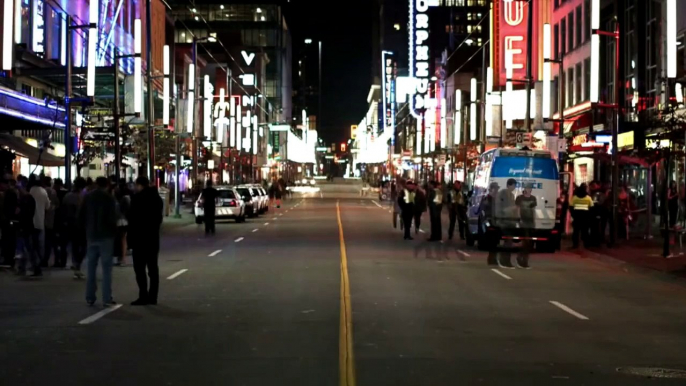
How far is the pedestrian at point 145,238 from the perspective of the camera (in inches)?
592

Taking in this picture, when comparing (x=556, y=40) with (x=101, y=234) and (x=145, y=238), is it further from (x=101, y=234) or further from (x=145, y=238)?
(x=101, y=234)

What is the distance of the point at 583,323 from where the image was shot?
44.6ft

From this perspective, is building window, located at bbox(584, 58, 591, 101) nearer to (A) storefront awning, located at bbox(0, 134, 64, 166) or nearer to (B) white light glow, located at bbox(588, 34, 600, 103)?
(B) white light glow, located at bbox(588, 34, 600, 103)

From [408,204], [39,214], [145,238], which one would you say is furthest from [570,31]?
[145,238]

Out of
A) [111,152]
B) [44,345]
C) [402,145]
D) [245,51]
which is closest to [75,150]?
[111,152]

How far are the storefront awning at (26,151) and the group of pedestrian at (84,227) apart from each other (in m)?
11.9

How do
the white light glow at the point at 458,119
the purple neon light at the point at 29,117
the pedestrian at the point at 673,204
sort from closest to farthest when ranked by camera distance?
the purple neon light at the point at 29,117 → the pedestrian at the point at 673,204 → the white light glow at the point at 458,119

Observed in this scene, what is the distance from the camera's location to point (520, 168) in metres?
27.7

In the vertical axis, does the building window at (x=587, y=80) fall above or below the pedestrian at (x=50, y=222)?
above

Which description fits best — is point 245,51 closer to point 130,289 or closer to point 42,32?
point 42,32

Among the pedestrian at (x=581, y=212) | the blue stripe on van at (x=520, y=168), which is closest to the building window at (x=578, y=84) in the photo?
the pedestrian at (x=581, y=212)

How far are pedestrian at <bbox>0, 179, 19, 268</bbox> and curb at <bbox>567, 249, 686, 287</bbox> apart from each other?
1327 cm

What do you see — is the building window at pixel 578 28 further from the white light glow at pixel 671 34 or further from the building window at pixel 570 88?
the white light glow at pixel 671 34

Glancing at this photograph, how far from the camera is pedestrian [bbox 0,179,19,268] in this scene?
20.2m
